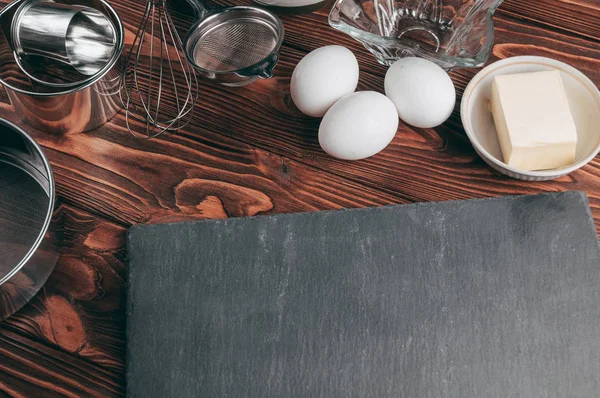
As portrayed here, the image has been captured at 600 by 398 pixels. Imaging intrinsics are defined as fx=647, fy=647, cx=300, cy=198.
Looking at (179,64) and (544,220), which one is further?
(179,64)

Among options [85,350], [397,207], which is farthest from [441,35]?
[85,350]

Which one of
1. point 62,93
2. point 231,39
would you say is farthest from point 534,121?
point 62,93

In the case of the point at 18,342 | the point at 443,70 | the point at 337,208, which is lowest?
the point at 18,342

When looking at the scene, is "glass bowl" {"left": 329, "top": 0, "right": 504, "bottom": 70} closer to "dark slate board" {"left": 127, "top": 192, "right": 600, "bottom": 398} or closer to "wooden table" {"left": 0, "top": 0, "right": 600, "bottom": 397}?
"wooden table" {"left": 0, "top": 0, "right": 600, "bottom": 397}

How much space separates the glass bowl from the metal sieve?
320 mm

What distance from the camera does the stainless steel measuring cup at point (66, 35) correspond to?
0.63 metres

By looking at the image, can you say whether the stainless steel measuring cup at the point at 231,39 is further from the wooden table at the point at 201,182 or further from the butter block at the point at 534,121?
the butter block at the point at 534,121

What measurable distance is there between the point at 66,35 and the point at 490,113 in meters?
0.43

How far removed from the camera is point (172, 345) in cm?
56

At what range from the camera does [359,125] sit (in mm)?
588

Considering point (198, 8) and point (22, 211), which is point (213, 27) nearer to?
point (198, 8)

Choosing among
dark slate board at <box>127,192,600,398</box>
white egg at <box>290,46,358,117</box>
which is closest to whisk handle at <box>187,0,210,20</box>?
white egg at <box>290,46,358,117</box>

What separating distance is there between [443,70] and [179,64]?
0.28m

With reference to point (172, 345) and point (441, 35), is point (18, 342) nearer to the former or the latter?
point (172, 345)
